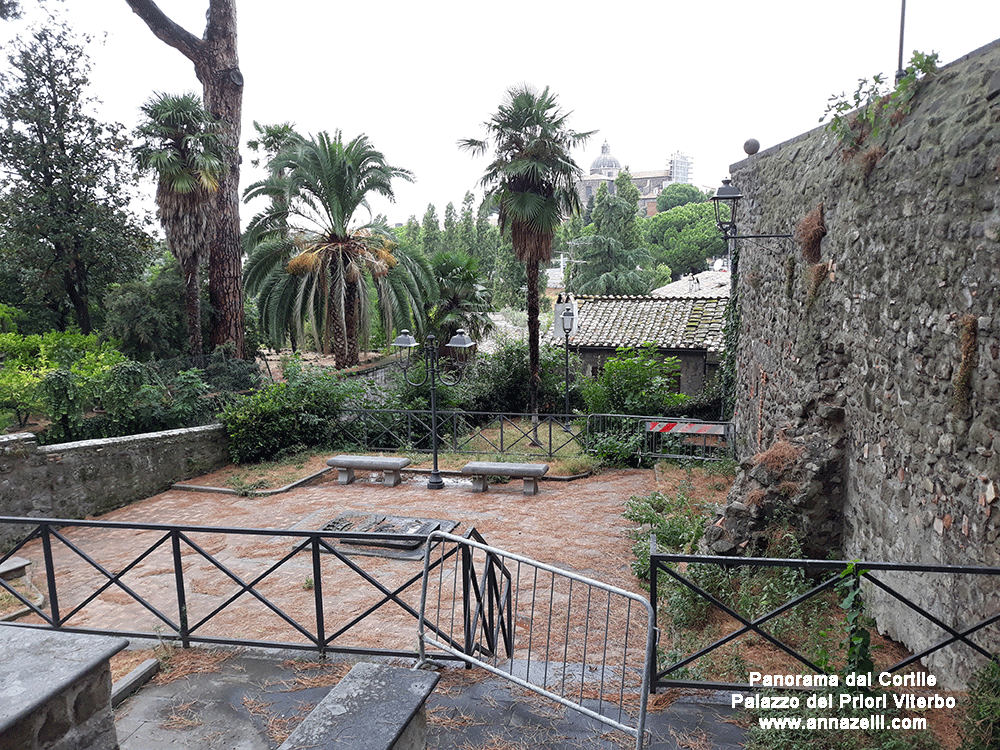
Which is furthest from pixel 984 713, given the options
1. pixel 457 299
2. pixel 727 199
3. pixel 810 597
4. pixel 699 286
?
pixel 699 286

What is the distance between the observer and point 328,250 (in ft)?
59.1

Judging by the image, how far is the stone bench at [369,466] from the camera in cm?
1091

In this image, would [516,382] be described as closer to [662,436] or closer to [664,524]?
[662,436]

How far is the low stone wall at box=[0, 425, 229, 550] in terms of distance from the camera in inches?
357

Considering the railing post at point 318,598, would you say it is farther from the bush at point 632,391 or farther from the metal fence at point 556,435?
the bush at point 632,391

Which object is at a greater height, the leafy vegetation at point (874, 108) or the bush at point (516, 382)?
the leafy vegetation at point (874, 108)

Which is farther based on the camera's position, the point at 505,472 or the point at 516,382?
the point at 516,382

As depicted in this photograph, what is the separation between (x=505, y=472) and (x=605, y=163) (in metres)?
125

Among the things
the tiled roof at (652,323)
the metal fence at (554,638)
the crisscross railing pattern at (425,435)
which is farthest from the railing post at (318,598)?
the tiled roof at (652,323)

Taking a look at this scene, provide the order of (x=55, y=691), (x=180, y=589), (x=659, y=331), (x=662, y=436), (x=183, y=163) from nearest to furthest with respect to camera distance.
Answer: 1. (x=55, y=691)
2. (x=180, y=589)
3. (x=662, y=436)
4. (x=183, y=163)
5. (x=659, y=331)

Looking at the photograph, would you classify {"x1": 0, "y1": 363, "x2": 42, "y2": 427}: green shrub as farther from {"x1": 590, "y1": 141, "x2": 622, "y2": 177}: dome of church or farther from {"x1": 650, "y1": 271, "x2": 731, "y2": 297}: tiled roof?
{"x1": 590, "y1": 141, "x2": 622, "y2": 177}: dome of church

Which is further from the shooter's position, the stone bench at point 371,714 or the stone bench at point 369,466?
the stone bench at point 369,466

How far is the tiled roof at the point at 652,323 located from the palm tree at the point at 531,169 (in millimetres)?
4057

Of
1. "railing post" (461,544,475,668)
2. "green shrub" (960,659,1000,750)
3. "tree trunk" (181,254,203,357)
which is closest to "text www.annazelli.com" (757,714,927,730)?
"green shrub" (960,659,1000,750)
